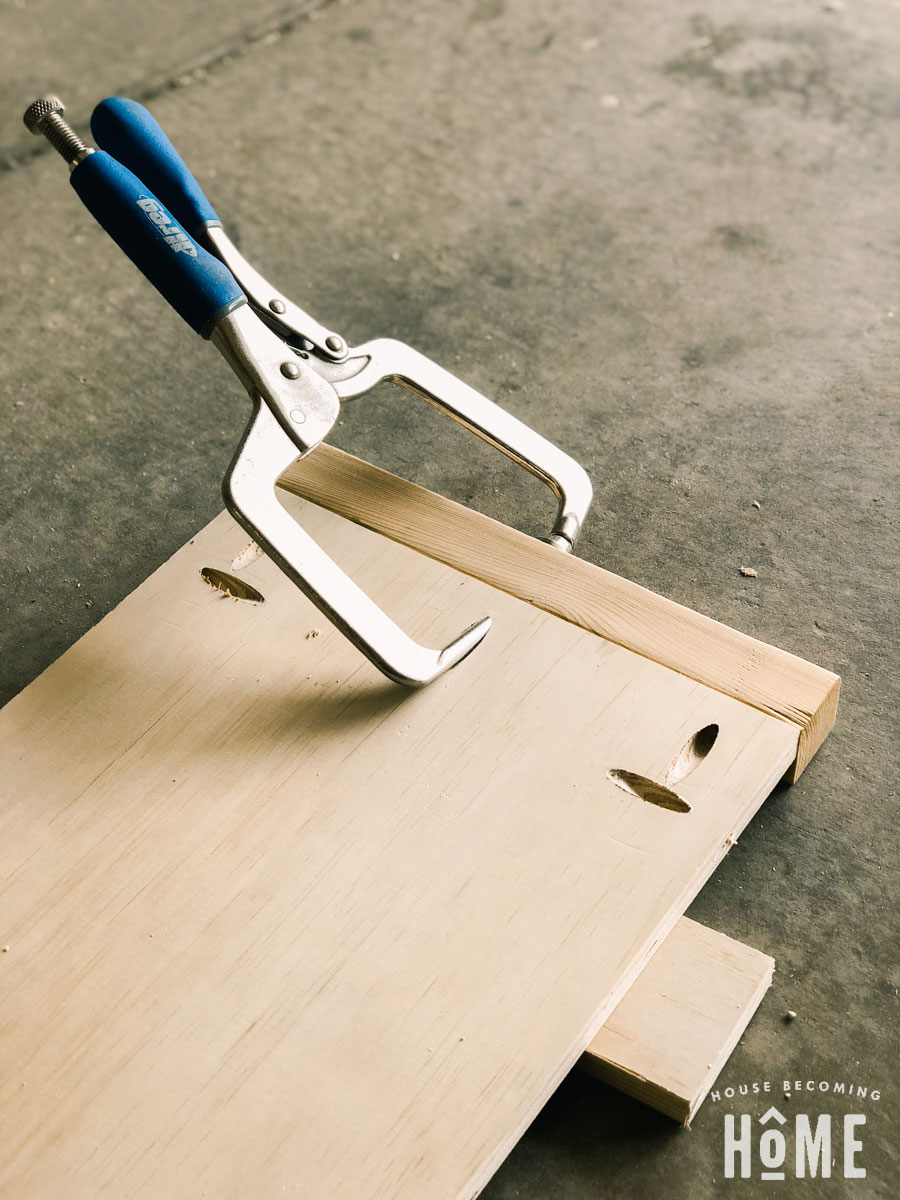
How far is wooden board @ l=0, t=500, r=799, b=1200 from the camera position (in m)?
0.91

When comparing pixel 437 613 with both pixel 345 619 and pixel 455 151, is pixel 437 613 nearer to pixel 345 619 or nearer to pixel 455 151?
pixel 345 619

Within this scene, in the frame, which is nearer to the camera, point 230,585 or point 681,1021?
point 681,1021

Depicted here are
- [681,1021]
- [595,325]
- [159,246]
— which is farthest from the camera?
[595,325]

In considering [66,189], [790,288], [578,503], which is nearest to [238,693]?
[578,503]

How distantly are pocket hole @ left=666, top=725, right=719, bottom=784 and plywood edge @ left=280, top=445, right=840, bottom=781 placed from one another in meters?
0.05

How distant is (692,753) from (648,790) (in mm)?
66

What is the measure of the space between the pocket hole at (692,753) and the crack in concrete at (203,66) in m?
1.81

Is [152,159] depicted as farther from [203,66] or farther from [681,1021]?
[203,66]

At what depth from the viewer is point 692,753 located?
1.12m

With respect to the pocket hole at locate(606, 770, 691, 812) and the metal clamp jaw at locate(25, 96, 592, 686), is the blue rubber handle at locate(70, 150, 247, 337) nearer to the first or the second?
the metal clamp jaw at locate(25, 96, 592, 686)

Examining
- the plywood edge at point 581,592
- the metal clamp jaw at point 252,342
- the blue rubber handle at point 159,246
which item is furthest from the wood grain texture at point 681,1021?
the blue rubber handle at point 159,246

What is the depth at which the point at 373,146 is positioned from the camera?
2217mm

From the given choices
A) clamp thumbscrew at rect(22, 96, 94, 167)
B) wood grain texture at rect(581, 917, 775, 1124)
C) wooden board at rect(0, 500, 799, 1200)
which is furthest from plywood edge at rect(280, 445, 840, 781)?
clamp thumbscrew at rect(22, 96, 94, 167)

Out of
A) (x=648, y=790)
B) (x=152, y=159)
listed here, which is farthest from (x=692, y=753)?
(x=152, y=159)
